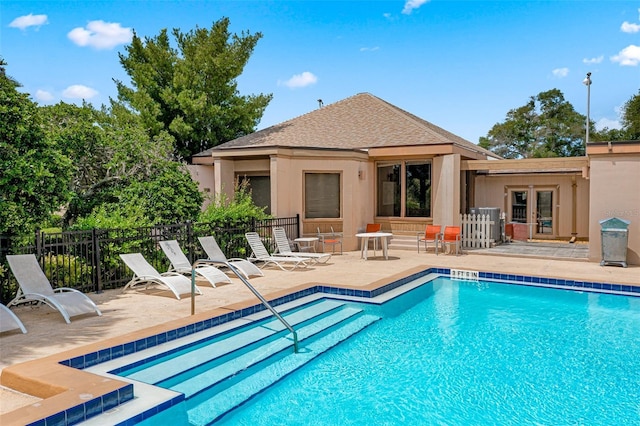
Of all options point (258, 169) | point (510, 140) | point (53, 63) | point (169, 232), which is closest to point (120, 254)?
point (169, 232)

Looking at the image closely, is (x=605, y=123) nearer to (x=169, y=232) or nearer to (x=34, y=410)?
(x=169, y=232)

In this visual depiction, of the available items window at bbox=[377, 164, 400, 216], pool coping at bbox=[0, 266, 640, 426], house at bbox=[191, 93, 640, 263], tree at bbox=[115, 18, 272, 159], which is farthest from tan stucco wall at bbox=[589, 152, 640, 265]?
tree at bbox=[115, 18, 272, 159]

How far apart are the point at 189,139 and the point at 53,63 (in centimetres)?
860

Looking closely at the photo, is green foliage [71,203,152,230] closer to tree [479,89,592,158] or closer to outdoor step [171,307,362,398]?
outdoor step [171,307,362,398]

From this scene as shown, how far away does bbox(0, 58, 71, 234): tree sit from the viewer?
7.75m

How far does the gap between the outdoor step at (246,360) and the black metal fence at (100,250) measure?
14.9ft

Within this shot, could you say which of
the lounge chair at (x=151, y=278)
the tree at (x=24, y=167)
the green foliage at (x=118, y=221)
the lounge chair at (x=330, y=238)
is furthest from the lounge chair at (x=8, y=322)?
the lounge chair at (x=330, y=238)

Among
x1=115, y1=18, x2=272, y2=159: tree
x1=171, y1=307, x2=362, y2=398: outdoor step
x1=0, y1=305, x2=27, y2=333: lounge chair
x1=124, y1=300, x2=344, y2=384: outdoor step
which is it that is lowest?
x1=171, y1=307, x2=362, y2=398: outdoor step

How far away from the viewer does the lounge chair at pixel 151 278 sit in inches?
361

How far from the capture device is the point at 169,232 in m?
12.1

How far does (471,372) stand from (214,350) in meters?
3.76

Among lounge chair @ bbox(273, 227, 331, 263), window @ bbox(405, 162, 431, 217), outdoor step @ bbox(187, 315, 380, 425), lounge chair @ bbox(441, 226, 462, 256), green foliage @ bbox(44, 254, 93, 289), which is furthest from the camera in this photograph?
window @ bbox(405, 162, 431, 217)

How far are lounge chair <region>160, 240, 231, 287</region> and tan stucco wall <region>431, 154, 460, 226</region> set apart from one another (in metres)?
9.36

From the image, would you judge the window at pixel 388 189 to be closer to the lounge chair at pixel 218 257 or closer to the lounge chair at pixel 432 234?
the lounge chair at pixel 432 234
